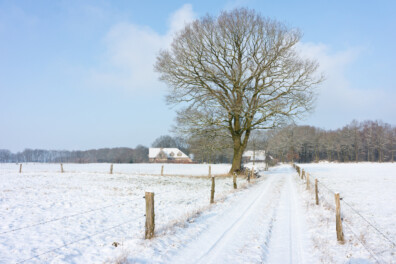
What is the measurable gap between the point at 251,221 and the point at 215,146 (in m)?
17.7

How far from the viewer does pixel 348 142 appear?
86.4 meters

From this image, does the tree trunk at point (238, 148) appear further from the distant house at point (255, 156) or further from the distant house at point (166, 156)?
the distant house at point (166, 156)

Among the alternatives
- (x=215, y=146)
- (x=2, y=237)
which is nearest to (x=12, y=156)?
(x=215, y=146)

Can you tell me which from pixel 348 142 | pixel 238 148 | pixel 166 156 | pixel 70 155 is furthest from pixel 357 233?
pixel 70 155

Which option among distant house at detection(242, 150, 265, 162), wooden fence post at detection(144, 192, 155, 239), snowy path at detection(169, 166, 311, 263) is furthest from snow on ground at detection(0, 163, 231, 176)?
wooden fence post at detection(144, 192, 155, 239)

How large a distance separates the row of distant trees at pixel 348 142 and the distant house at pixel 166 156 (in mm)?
36903

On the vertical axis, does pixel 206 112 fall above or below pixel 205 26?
below

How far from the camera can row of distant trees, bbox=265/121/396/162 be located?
82.2 meters

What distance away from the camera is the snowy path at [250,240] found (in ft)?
19.0

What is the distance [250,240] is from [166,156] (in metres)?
95.0

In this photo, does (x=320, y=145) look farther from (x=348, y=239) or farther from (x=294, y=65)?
(x=348, y=239)

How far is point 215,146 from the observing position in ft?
86.7

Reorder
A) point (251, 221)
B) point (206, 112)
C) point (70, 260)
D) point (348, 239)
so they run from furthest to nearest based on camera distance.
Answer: point (206, 112)
point (251, 221)
point (348, 239)
point (70, 260)

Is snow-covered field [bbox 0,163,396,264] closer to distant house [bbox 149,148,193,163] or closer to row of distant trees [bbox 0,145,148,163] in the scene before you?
distant house [bbox 149,148,193,163]
